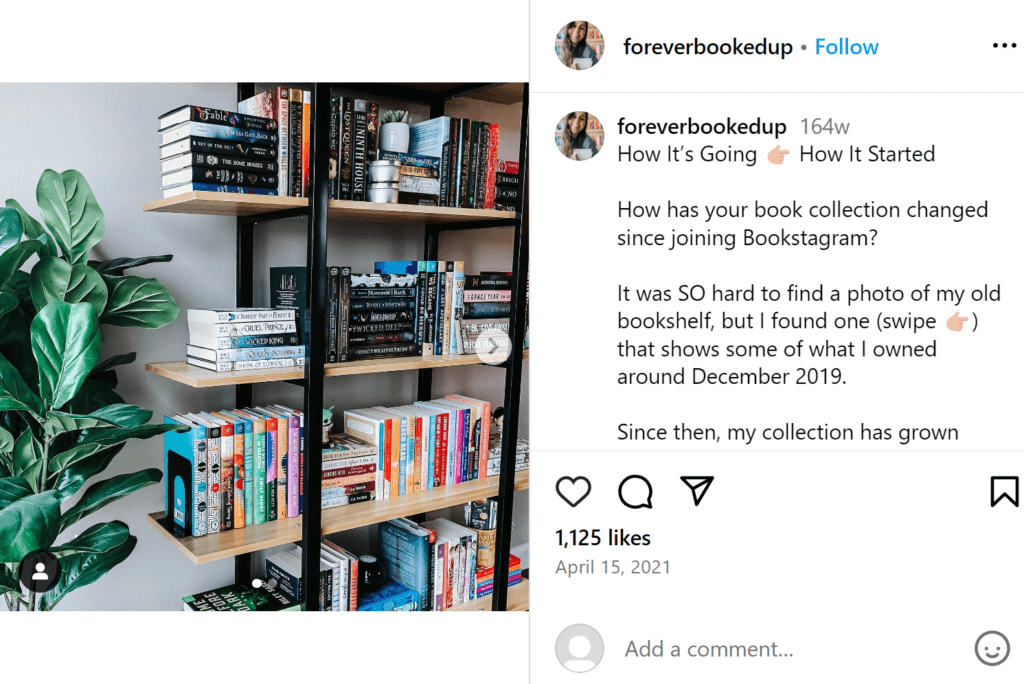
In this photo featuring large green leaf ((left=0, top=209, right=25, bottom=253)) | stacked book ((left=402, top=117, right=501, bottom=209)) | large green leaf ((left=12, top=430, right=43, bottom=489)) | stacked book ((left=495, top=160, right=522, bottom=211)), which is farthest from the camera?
stacked book ((left=495, top=160, right=522, bottom=211))

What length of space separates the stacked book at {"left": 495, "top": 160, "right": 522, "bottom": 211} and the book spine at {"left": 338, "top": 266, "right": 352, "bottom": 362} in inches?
17.5

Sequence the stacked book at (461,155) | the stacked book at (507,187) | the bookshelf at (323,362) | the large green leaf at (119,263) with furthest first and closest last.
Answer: the stacked book at (507,187), the stacked book at (461,155), the bookshelf at (323,362), the large green leaf at (119,263)

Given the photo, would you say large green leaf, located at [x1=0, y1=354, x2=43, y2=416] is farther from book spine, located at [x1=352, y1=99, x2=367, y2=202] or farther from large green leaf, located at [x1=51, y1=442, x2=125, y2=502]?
book spine, located at [x1=352, y1=99, x2=367, y2=202]

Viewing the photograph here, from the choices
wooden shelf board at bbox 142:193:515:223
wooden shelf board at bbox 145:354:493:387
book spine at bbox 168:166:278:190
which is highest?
book spine at bbox 168:166:278:190

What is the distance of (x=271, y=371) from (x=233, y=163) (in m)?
0.41

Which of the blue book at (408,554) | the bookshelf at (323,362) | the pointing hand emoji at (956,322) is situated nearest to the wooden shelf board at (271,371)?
the bookshelf at (323,362)

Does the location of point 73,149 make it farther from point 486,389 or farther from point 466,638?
point 466,638

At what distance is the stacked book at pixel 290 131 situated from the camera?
1.38 metres

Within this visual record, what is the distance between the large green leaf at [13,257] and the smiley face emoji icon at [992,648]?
4.12 feet

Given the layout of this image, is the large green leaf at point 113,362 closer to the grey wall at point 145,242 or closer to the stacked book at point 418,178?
the grey wall at point 145,242

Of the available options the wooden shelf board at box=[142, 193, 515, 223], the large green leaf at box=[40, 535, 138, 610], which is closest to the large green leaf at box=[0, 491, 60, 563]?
the large green leaf at box=[40, 535, 138, 610]

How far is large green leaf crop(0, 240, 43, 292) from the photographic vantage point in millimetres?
1051

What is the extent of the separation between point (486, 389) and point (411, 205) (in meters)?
0.60

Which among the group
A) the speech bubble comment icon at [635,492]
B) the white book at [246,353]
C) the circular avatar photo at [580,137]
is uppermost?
the circular avatar photo at [580,137]
